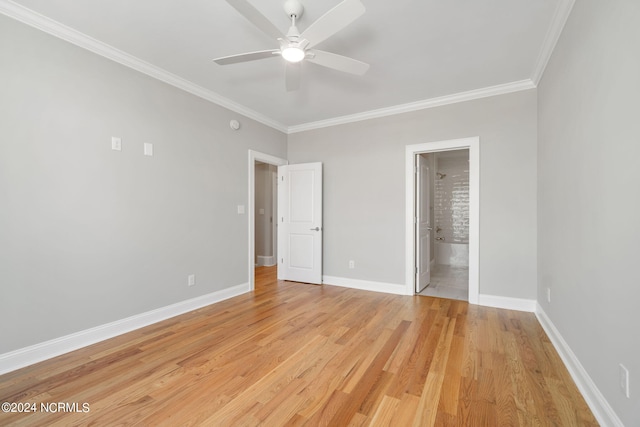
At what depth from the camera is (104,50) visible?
8.39 ft

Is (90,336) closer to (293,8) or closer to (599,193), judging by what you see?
(293,8)

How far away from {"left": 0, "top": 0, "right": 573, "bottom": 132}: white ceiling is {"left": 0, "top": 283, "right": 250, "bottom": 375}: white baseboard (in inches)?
102

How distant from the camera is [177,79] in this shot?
3.17m

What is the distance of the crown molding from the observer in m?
2.08

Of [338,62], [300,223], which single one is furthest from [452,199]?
[338,62]

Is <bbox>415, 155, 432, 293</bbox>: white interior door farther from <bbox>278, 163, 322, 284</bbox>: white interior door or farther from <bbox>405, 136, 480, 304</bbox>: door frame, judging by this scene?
<bbox>278, 163, 322, 284</bbox>: white interior door

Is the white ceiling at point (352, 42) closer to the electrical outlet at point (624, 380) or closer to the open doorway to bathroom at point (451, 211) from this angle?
the electrical outlet at point (624, 380)

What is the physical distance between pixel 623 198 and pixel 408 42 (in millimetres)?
1987

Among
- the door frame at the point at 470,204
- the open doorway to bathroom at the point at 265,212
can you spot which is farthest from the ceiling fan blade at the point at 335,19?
the open doorway to bathroom at the point at 265,212

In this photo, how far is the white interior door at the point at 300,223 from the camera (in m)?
4.57

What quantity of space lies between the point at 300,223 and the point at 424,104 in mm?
2627

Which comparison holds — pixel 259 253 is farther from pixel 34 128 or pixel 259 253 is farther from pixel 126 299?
pixel 34 128

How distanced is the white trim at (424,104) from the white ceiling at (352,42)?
0.02 meters

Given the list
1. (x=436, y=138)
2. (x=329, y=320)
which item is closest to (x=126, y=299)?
(x=329, y=320)
